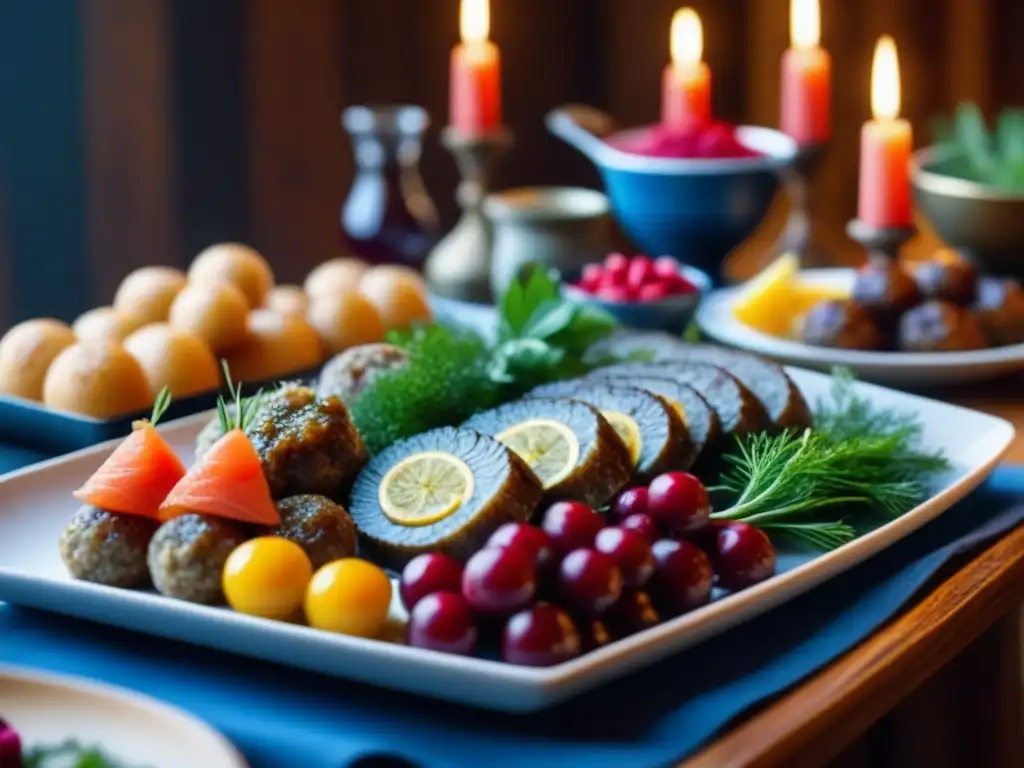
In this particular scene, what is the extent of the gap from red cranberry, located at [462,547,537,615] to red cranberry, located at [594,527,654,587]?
7cm

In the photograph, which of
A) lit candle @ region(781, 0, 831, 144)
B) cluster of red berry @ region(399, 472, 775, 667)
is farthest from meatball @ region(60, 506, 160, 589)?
lit candle @ region(781, 0, 831, 144)

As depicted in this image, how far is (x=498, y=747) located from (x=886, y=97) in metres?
1.58

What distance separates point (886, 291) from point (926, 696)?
69 cm

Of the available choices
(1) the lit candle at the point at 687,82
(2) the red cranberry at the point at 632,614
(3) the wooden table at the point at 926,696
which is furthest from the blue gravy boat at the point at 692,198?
(2) the red cranberry at the point at 632,614

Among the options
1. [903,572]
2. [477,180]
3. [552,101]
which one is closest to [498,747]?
[903,572]

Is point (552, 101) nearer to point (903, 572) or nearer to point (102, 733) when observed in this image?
point (903, 572)

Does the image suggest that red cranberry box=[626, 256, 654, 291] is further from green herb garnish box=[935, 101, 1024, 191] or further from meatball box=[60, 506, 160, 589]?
meatball box=[60, 506, 160, 589]

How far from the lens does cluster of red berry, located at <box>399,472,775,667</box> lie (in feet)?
3.42

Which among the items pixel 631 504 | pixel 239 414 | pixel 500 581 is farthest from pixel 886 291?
pixel 500 581

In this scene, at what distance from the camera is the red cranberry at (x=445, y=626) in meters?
1.05

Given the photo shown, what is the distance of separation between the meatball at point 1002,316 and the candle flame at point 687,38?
0.79 metres

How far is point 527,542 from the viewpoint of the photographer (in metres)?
1.07

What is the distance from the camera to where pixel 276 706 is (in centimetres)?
104

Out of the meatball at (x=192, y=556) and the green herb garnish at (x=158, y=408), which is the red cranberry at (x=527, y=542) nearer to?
the meatball at (x=192, y=556)
